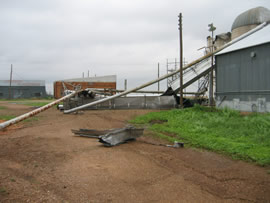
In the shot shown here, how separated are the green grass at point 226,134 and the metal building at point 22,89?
171ft

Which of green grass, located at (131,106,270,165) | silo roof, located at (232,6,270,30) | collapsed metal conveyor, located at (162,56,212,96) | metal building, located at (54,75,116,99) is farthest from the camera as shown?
metal building, located at (54,75,116,99)

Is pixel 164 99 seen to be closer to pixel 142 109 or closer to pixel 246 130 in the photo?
pixel 142 109

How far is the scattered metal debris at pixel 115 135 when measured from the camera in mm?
7862

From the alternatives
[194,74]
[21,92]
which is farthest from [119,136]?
[21,92]

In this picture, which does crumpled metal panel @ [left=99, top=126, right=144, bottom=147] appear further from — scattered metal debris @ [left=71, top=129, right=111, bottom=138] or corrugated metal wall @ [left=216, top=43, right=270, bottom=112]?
corrugated metal wall @ [left=216, top=43, right=270, bottom=112]

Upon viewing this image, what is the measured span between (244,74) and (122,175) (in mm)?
13238

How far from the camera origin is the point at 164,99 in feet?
68.7

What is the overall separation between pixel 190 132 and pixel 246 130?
7.46 ft

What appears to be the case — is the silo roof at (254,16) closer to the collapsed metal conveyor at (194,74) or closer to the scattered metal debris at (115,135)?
the collapsed metal conveyor at (194,74)

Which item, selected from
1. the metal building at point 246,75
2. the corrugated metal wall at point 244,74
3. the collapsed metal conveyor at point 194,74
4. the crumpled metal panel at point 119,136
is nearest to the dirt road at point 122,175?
the crumpled metal panel at point 119,136

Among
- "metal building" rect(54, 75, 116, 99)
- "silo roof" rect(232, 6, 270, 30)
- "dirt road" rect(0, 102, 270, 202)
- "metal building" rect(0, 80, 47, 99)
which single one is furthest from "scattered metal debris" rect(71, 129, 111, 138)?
→ "metal building" rect(0, 80, 47, 99)

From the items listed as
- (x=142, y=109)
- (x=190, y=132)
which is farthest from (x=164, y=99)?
(x=190, y=132)

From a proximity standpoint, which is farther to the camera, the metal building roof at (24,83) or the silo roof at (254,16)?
the metal building roof at (24,83)

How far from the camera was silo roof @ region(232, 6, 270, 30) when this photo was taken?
87.2 ft
